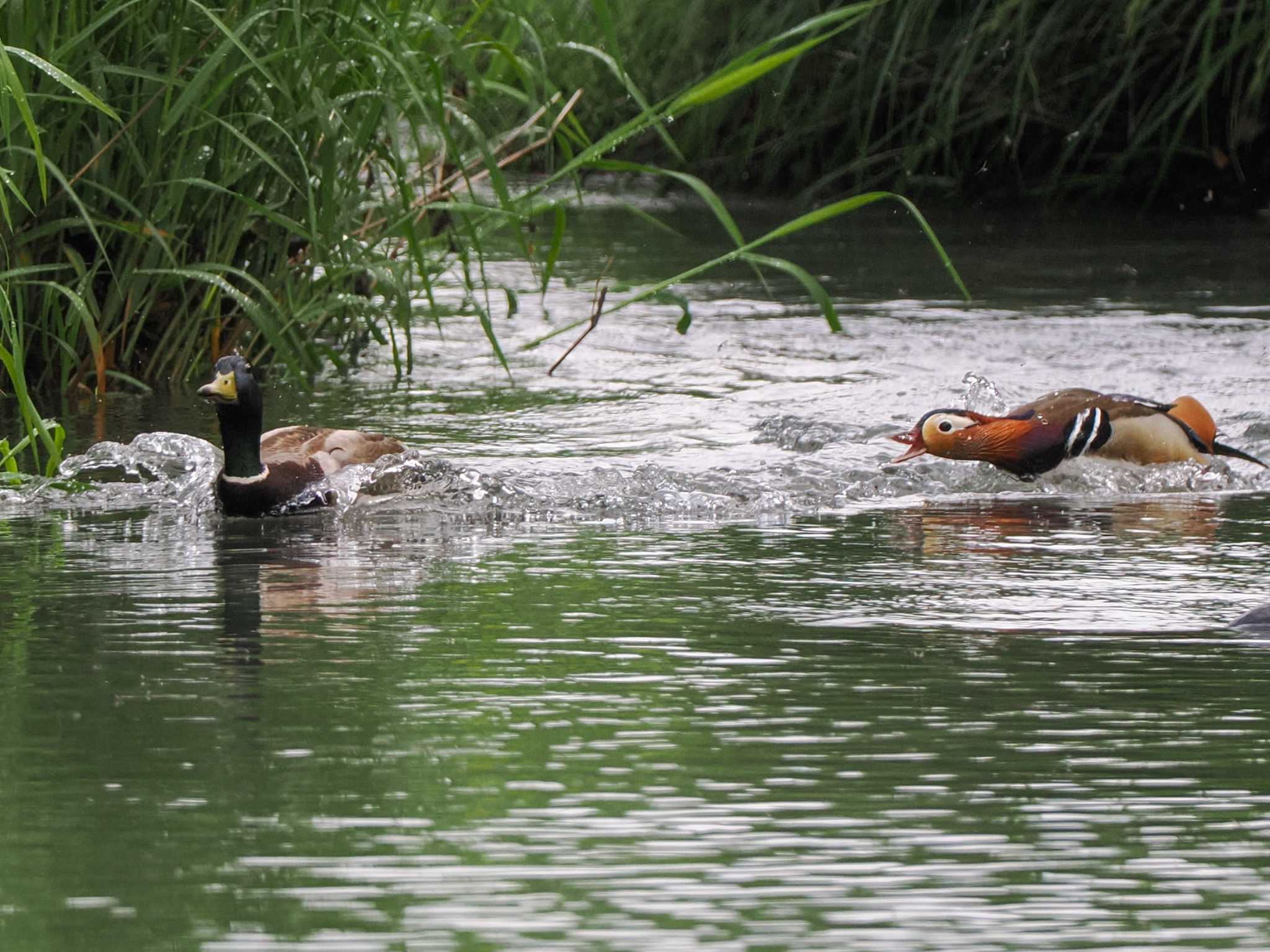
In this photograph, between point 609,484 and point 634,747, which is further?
point 609,484

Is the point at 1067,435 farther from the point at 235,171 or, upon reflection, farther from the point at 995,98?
the point at 995,98

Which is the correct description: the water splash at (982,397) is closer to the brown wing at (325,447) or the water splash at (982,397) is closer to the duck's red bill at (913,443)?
the duck's red bill at (913,443)

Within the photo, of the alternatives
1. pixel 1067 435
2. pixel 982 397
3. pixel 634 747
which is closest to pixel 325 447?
pixel 1067 435

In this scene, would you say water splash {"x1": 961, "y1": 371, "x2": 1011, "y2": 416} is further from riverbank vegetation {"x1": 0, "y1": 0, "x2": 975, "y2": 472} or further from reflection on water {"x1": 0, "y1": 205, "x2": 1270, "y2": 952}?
riverbank vegetation {"x1": 0, "y1": 0, "x2": 975, "y2": 472}

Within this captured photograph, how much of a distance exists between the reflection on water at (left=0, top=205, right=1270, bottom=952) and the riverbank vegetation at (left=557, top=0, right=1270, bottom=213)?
19.0 ft

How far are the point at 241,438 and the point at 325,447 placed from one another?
25cm

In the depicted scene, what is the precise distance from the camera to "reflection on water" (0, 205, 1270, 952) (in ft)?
8.07

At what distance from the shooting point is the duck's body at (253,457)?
17.0 ft

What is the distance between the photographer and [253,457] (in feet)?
17.2

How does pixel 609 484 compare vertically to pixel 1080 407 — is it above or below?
below

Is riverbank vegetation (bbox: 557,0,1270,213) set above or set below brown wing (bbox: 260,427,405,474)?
above

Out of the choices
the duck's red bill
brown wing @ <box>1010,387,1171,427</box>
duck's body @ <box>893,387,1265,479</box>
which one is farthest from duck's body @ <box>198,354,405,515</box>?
brown wing @ <box>1010,387,1171,427</box>

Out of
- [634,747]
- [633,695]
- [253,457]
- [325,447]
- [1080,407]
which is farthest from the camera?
[1080,407]

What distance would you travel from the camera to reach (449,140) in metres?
5.58
